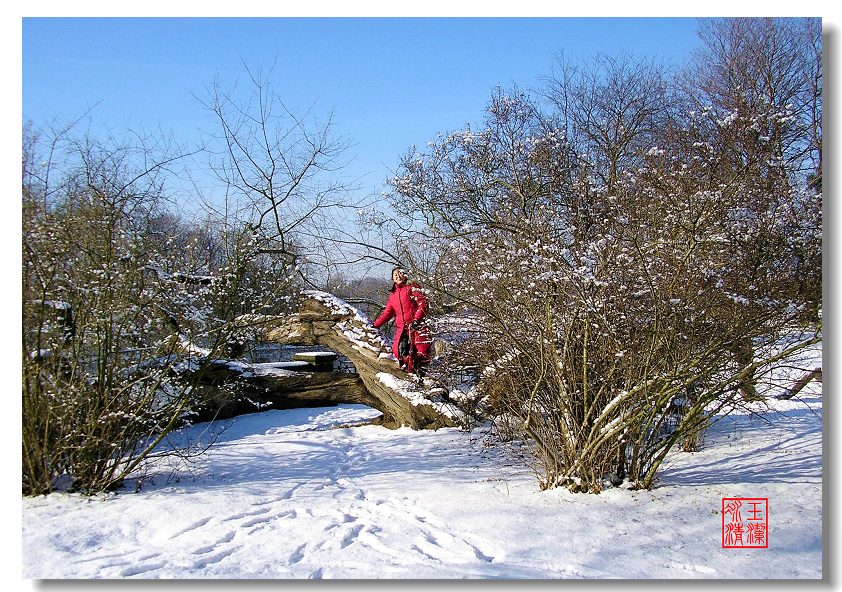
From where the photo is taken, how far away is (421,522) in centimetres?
427

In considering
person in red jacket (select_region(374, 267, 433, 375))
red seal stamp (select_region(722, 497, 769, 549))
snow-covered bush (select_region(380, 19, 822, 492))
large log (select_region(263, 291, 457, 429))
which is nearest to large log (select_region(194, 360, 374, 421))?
large log (select_region(263, 291, 457, 429))

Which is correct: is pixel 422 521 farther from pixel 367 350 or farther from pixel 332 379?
pixel 332 379

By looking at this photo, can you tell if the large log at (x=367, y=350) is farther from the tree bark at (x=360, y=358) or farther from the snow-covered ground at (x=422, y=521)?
the snow-covered ground at (x=422, y=521)

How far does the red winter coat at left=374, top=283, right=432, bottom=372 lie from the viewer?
6730 millimetres

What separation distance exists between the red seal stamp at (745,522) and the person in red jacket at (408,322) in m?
3.17

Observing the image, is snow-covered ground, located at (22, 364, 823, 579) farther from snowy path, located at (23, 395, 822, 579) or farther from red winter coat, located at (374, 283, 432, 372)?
red winter coat, located at (374, 283, 432, 372)

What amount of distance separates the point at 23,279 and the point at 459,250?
3.10m

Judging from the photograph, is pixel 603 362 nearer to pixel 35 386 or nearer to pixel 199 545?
pixel 199 545

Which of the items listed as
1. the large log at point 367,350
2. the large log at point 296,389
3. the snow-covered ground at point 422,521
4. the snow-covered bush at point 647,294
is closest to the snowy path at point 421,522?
the snow-covered ground at point 422,521

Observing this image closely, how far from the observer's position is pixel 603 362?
15.7 feet

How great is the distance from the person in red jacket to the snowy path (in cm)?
129

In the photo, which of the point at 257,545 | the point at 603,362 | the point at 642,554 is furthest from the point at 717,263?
the point at 257,545

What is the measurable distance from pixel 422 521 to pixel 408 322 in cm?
296

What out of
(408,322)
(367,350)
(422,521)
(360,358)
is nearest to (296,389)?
(360,358)
